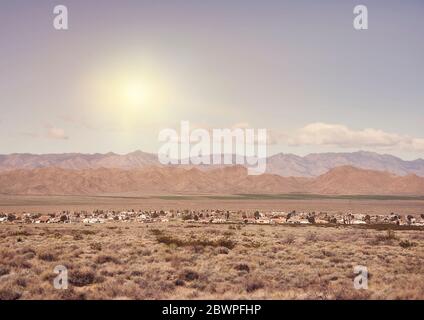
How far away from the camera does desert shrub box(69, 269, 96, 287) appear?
14406mm

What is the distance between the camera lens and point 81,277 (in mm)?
14789

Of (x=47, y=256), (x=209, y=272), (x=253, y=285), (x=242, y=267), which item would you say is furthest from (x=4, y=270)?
(x=253, y=285)

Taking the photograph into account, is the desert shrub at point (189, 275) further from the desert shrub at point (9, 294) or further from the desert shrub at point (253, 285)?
the desert shrub at point (9, 294)

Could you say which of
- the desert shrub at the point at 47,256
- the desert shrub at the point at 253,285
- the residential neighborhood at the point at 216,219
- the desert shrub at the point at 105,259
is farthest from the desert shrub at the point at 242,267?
the residential neighborhood at the point at 216,219

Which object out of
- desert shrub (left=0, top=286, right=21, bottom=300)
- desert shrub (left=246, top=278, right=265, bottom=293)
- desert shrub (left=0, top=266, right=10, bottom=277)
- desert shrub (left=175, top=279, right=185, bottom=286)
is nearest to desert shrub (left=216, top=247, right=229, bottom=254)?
desert shrub (left=175, top=279, right=185, bottom=286)

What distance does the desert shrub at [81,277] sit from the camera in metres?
14.4

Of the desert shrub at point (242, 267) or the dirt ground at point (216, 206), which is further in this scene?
the dirt ground at point (216, 206)

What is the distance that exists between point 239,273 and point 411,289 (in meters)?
6.12

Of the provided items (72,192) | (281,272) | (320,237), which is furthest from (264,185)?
(281,272)

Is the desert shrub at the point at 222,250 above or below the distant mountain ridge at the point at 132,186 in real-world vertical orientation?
above

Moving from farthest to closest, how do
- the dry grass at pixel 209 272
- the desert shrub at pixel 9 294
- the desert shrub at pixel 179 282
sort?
1. the desert shrub at pixel 179 282
2. the dry grass at pixel 209 272
3. the desert shrub at pixel 9 294

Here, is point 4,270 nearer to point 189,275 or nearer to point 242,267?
point 189,275
